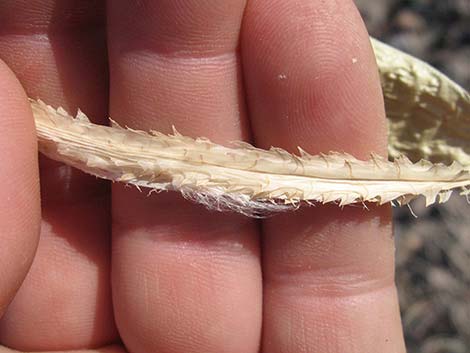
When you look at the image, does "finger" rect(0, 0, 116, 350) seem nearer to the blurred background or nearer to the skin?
the skin

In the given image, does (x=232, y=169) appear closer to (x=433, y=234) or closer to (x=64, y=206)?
(x=64, y=206)

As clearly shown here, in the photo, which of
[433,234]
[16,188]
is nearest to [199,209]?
[16,188]

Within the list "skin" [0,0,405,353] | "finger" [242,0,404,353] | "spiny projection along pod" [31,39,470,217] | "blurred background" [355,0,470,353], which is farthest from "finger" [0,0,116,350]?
"blurred background" [355,0,470,353]

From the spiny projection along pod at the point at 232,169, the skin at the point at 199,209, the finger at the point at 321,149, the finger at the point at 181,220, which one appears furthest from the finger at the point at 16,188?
the finger at the point at 321,149

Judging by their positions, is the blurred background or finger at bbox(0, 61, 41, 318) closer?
finger at bbox(0, 61, 41, 318)

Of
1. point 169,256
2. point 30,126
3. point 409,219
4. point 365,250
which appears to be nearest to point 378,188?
point 365,250

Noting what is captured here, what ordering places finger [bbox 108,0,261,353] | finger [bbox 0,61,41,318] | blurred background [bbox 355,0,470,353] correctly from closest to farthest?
finger [bbox 0,61,41,318]
finger [bbox 108,0,261,353]
blurred background [bbox 355,0,470,353]

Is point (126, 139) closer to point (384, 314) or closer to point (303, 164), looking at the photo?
point (303, 164)
